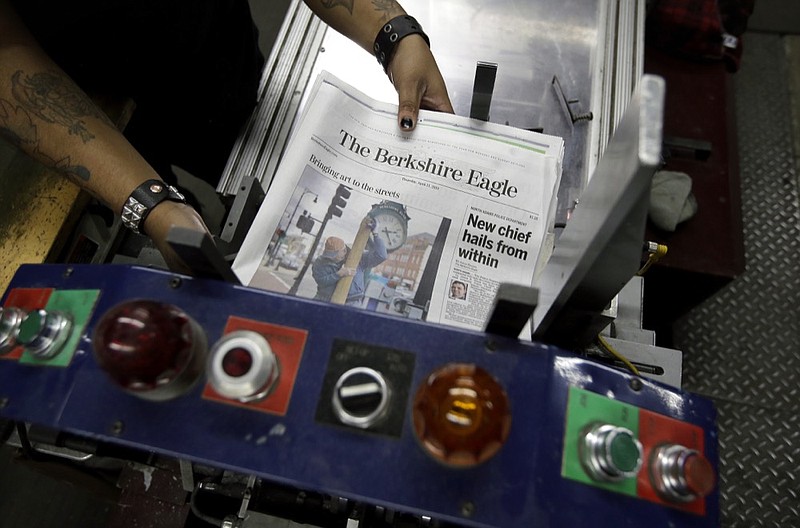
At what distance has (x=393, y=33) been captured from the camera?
73cm

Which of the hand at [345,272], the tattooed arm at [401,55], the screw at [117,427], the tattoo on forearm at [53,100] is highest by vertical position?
the tattooed arm at [401,55]

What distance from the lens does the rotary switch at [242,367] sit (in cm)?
37

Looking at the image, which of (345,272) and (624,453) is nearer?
(624,453)

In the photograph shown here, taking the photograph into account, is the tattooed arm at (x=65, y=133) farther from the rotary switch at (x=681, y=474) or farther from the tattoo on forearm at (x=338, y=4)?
the rotary switch at (x=681, y=474)

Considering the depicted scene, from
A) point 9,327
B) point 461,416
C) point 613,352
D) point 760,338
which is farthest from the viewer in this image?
point 760,338

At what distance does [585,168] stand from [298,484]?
620mm

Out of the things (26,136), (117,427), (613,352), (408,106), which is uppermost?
(408,106)

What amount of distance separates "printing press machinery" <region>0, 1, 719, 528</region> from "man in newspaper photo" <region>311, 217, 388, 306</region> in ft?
0.63

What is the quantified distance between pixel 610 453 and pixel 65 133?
68 cm

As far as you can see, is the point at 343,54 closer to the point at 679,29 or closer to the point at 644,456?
the point at 644,456

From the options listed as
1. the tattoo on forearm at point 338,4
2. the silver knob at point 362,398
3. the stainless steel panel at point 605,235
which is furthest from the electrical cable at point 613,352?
the tattoo on forearm at point 338,4

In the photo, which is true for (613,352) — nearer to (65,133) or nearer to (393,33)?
(393,33)

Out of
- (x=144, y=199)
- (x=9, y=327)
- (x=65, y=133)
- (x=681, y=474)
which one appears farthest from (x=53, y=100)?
(x=681, y=474)

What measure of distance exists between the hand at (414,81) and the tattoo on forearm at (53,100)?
40cm
